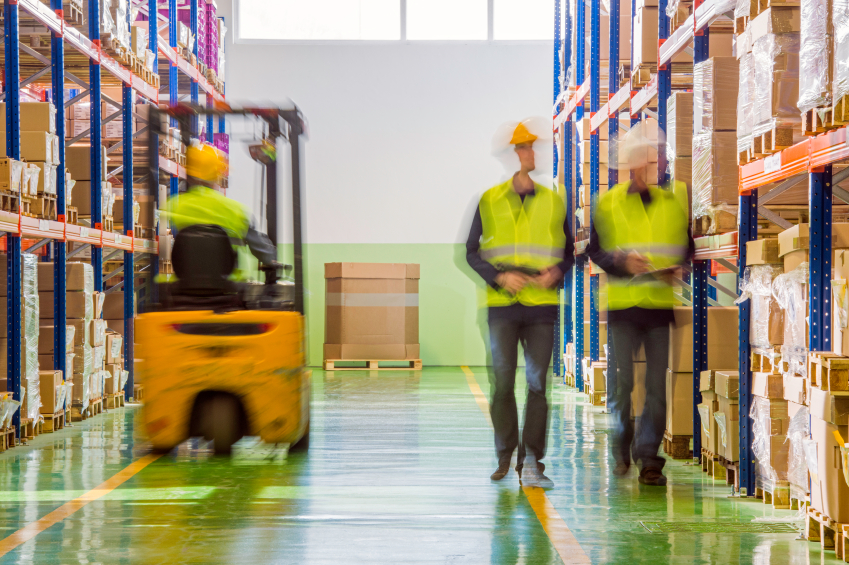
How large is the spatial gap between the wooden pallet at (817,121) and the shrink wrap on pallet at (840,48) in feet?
0.32

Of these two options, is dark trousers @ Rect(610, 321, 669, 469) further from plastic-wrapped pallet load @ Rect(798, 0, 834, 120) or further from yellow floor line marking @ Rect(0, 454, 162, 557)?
yellow floor line marking @ Rect(0, 454, 162, 557)

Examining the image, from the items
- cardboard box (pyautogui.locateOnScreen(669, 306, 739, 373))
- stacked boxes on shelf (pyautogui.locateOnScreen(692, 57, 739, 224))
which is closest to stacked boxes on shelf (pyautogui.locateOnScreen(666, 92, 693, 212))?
stacked boxes on shelf (pyautogui.locateOnScreen(692, 57, 739, 224))

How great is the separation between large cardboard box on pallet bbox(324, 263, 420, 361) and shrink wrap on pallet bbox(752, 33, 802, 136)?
9.46 metres

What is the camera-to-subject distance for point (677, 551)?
3.85 m

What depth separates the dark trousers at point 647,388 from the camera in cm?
508

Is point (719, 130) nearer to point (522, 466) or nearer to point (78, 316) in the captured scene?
point (522, 466)

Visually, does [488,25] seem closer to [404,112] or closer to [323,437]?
[404,112]

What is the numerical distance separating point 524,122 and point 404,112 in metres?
10.4

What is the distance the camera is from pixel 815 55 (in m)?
3.89

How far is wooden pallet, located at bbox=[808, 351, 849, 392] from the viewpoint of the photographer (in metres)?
3.69

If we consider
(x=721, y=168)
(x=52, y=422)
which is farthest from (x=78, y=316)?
(x=721, y=168)

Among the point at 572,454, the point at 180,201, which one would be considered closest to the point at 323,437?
the point at 572,454

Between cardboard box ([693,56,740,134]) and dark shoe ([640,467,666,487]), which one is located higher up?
cardboard box ([693,56,740,134])

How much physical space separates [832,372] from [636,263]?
4.87 feet
